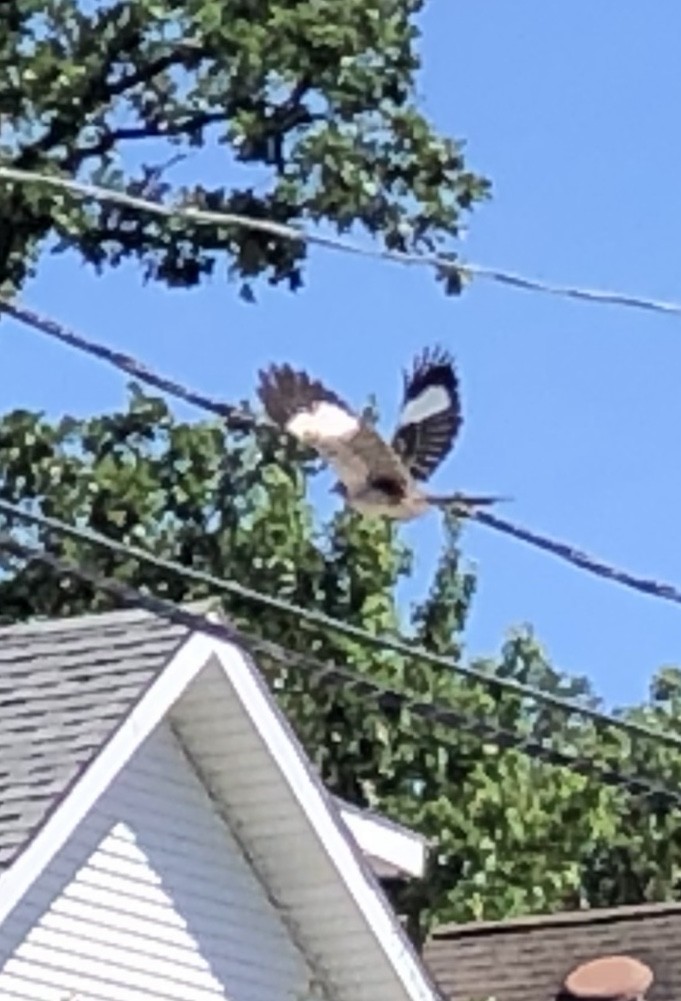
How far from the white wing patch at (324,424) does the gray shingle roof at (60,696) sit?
7.87 m

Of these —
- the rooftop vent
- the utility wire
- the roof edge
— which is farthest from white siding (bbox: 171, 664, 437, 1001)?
the roof edge

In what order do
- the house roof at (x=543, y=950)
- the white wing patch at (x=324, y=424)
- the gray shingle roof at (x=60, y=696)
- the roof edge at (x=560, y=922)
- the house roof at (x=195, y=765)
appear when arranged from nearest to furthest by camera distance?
the white wing patch at (x=324, y=424) < the gray shingle roof at (x=60, y=696) < the house roof at (x=195, y=765) < the house roof at (x=543, y=950) < the roof edge at (x=560, y=922)

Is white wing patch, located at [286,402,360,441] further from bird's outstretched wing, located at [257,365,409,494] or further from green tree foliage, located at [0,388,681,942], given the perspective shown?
green tree foliage, located at [0,388,681,942]

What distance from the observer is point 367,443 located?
8.69 m

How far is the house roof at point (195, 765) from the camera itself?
16.8m

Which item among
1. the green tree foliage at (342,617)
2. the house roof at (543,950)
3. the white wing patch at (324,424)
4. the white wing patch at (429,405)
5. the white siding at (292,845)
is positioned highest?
the green tree foliage at (342,617)

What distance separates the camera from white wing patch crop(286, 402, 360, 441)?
8.65 m

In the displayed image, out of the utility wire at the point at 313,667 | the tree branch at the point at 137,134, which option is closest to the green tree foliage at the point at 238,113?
the tree branch at the point at 137,134

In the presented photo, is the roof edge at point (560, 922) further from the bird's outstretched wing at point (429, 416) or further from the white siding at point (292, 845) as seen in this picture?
the bird's outstretched wing at point (429, 416)

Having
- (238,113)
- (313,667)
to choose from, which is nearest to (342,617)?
(238,113)

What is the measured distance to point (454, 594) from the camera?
36344 mm

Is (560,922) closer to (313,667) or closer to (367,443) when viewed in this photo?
(313,667)

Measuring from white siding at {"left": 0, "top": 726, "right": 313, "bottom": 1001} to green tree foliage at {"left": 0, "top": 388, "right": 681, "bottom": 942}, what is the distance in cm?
794

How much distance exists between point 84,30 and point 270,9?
1.34 m
